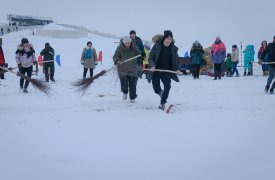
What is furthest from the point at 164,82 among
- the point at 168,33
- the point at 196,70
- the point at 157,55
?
the point at 196,70

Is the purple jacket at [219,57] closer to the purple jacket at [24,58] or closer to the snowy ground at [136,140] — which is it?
the snowy ground at [136,140]

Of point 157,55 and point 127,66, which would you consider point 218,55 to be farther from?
point 157,55

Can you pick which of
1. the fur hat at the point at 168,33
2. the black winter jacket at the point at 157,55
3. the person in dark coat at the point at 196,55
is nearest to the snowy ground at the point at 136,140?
the black winter jacket at the point at 157,55

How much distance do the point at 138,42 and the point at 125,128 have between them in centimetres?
498

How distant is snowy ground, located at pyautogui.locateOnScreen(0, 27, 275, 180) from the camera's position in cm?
343

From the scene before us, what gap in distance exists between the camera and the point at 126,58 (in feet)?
26.2

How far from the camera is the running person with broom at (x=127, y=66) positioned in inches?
308

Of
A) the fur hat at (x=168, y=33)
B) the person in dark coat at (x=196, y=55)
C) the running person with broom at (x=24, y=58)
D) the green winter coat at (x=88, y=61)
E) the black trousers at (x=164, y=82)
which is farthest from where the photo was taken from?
the person in dark coat at (x=196, y=55)

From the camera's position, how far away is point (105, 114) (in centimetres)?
650

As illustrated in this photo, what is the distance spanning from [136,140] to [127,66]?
11.6 feet

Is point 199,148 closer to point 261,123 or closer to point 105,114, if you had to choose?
point 261,123

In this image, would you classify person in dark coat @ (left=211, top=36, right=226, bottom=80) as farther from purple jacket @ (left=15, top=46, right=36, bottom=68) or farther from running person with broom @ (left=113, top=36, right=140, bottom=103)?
purple jacket @ (left=15, top=46, right=36, bottom=68)

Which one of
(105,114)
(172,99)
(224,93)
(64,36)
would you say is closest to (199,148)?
(105,114)

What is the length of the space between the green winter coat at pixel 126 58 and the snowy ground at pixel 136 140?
67 cm
